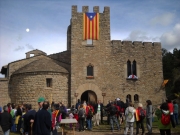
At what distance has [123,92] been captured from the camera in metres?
24.3

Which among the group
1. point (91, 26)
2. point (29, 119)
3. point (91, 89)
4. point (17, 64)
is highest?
point (91, 26)

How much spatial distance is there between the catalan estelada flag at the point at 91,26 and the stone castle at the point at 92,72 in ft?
1.35

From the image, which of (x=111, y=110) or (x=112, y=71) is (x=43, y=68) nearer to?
(x=112, y=71)

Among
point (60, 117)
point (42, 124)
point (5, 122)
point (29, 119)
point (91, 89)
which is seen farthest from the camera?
point (91, 89)

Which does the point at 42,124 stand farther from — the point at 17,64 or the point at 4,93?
the point at 17,64

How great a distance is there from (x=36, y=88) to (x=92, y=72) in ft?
19.3

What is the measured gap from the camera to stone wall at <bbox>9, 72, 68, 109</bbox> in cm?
2197

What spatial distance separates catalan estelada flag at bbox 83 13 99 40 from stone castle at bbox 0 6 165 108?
41 cm

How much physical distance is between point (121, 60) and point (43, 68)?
8153 millimetres

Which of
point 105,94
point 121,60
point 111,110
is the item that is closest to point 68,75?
point 105,94

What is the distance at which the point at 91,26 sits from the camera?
2467 cm

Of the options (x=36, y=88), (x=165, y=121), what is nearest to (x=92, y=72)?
(x=36, y=88)

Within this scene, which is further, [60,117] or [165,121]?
[60,117]

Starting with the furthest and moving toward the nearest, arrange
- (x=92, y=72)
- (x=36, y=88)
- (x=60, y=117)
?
(x=92, y=72), (x=36, y=88), (x=60, y=117)
